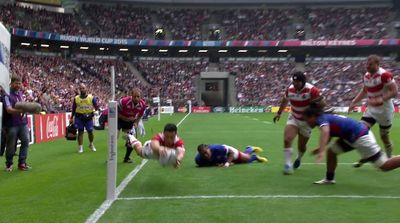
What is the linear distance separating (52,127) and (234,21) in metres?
53.4

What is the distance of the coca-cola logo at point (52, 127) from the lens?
67.5 feet

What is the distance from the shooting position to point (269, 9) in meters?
73.1

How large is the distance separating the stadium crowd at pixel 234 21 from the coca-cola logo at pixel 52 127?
4191cm

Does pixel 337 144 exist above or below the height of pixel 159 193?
A: above

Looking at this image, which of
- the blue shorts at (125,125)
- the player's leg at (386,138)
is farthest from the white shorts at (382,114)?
the blue shorts at (125,125)

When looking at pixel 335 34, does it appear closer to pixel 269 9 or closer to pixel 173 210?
pixel 269 9

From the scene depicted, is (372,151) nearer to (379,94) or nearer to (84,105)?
(379,94)

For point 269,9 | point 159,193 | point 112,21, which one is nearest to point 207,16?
point 269,9

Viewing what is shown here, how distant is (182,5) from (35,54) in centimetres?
2320

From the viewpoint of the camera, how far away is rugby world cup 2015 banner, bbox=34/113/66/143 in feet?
63.1

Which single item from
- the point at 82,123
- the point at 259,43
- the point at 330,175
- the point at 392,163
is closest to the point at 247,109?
the point at 259,43

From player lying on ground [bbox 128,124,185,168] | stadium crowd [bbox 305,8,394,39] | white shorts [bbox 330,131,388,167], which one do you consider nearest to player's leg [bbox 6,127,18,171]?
player lying on ground [bbox 128,124,185,168]

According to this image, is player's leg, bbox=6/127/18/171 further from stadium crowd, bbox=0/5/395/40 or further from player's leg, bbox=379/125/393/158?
stadium crowd, bbox=0/5/395/40

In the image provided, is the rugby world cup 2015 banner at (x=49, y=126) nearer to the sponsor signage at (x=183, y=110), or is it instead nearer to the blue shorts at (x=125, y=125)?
the blue shorts at (x=125, y=125)
